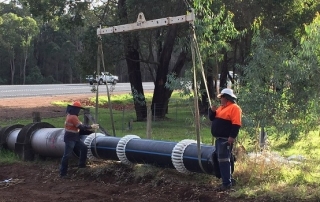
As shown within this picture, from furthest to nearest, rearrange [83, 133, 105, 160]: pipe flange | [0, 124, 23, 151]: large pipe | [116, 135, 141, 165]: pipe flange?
[0, 124, 23, 151]: large pipe, [83, 133, 105, 160]: pipe flange, [116, 135, 141, 165]: pipe flange

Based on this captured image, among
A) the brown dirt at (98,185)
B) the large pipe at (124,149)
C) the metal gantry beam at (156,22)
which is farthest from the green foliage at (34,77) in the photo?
the metal gantry beam at (156,22)

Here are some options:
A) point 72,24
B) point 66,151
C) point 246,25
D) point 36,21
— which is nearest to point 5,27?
point 36,21

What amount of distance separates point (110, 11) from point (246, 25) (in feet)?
24.7

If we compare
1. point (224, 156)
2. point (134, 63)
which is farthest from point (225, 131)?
point (134, 63)

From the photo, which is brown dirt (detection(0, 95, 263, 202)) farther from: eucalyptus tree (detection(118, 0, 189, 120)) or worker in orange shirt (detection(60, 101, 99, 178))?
eucalyptus tree (detection(118, 0, 189, 120))

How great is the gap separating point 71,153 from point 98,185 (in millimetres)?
1258

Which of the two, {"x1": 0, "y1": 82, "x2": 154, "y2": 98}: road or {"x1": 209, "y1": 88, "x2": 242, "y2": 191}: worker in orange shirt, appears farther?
{"x1": 0, "y1": 82, "x2": 154, "y2": 98}: road

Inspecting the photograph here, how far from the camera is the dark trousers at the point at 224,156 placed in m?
8.12


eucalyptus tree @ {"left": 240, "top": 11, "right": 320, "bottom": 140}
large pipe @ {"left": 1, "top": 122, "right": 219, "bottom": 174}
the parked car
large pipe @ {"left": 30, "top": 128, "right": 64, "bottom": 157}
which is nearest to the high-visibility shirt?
large pipe @ {"left": 1, "top": 122, "right": 219, "bottom": 174}

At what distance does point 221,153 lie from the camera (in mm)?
8117

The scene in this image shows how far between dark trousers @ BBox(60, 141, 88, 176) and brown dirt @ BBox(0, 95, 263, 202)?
0.21 meters

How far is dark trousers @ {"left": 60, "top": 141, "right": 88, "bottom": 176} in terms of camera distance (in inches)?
409

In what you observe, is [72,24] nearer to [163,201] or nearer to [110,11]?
[110,11]

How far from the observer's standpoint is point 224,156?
320 inches
